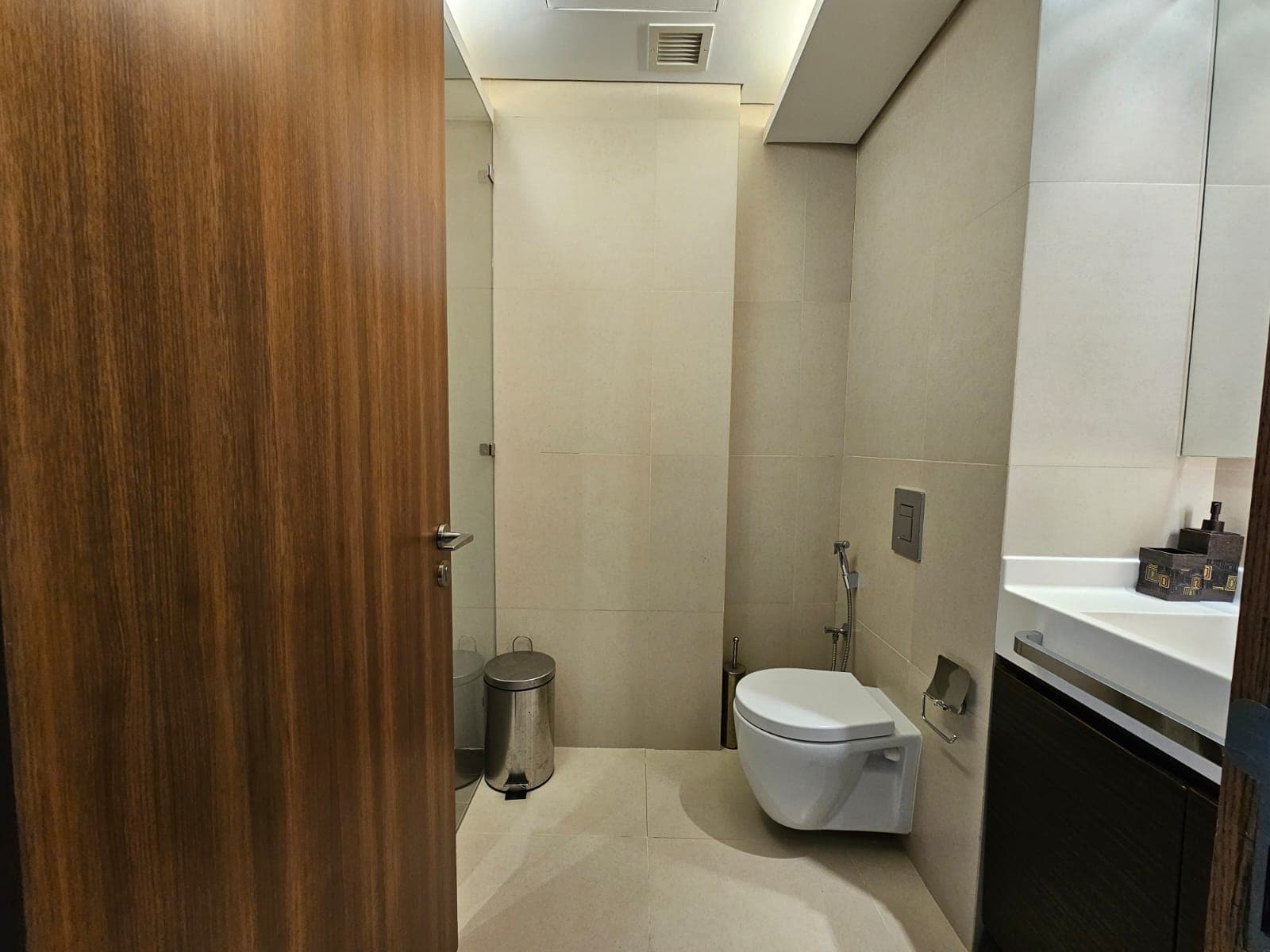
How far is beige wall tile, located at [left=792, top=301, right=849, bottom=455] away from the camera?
2188 millimetres

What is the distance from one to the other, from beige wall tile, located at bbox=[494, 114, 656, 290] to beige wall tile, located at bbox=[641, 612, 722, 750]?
1.27 meters

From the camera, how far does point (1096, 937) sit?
0.95m

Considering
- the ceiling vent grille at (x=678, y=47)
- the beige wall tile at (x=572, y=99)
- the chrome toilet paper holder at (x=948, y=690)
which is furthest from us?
the beige wall tile at (x=572, y=99)

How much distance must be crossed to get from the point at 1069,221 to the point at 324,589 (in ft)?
5.02

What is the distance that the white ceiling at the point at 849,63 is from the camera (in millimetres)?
1459

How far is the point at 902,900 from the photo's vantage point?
1.47 meters

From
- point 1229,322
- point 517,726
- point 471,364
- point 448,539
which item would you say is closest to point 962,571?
point 1229,322

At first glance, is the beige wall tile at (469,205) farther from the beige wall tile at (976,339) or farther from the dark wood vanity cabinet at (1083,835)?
the dark wood vanity cabinet at (1083,835)

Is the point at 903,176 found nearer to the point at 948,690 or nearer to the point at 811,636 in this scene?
the point at 948,690

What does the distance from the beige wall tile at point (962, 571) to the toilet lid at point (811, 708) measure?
0.68 ft

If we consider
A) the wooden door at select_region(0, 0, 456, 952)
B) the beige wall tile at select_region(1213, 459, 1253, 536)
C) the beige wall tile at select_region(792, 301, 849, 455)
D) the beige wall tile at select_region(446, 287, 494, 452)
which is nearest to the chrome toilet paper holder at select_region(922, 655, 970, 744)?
the beige wall tile at select_region(1213, 459, 1253, 536)

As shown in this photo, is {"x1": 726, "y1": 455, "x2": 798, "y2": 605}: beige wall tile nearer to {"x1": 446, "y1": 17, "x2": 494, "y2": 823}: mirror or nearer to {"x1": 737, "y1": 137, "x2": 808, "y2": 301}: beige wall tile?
{"x1": 737, "y1": 137, "x2": 808, "y2": 301}: beige wall tile

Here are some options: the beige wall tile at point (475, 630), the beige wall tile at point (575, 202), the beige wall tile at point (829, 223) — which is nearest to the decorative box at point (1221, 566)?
the beige wall tile at point (829, 223)

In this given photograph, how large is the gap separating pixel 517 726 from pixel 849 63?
232 cm
